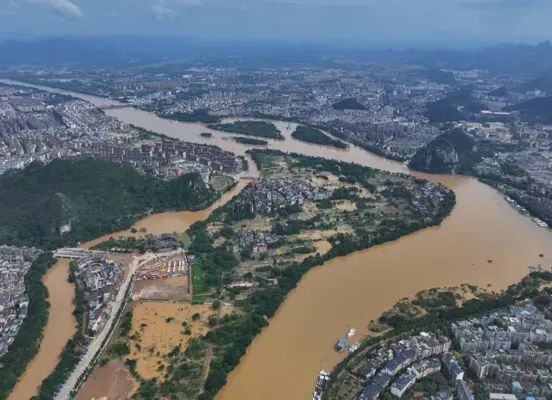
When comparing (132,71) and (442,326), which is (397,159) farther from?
(132,71)

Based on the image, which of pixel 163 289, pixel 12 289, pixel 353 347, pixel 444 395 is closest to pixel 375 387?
pixel 444 395

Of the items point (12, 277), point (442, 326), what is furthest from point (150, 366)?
point (442, 326)

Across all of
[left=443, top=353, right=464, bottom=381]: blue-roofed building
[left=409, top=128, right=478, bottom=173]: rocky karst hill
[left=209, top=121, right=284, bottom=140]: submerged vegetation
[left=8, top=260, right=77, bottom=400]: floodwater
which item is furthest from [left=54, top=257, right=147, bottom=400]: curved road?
[left=209, top=121, right=284, bottom=140]: submerged vegetation

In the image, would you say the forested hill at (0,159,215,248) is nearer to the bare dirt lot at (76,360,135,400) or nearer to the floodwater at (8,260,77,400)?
the floodwater at (8,260,77,400)

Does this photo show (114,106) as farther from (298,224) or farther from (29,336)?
(29,336)

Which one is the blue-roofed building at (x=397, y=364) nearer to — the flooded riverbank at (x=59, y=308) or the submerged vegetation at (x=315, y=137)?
the flooded riverbank at (x=59, y=308)
